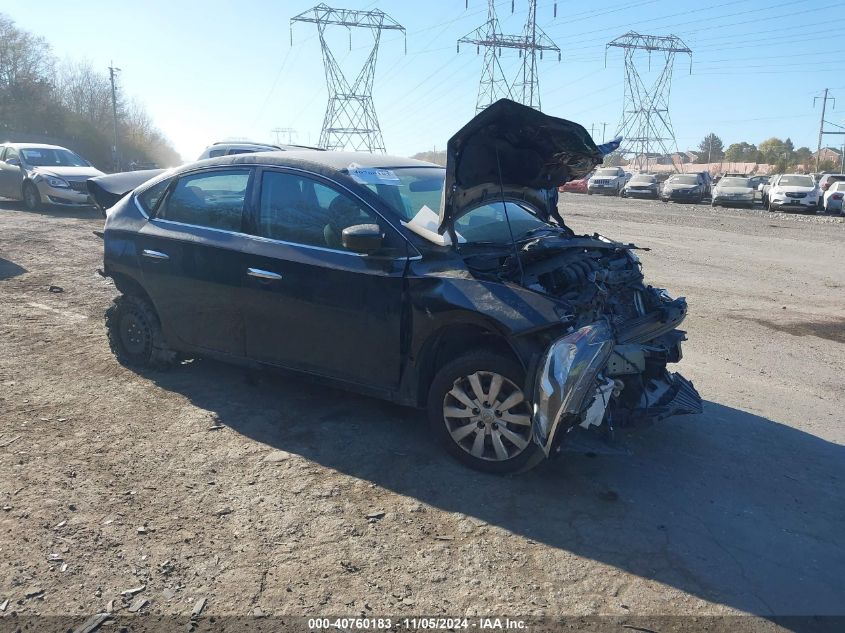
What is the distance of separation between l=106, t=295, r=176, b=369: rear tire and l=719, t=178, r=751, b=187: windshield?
104 ft

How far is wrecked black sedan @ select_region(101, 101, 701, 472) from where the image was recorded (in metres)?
3.87

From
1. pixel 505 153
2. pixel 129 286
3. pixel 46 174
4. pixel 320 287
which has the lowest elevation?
pixel 129 286

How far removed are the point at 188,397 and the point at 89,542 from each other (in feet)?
6.27

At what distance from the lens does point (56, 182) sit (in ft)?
56.5

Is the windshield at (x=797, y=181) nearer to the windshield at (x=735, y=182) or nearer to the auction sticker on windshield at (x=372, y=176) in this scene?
the windshield at (x=735, y=182)

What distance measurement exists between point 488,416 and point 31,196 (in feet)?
57.7

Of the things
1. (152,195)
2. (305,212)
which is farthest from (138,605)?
(152,195)

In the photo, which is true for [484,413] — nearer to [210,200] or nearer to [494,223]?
[494,223]

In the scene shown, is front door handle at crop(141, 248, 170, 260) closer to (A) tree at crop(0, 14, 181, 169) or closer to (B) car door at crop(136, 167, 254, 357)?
(B) car door at crop(136, 167, 254, 357)

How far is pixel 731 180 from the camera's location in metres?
32.3

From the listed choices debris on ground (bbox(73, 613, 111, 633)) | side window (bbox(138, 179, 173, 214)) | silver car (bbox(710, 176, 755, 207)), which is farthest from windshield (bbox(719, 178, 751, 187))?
debris on ground (bbox(73, 613, 111, 633))

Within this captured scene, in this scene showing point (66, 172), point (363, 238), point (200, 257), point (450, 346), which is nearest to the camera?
point (363, 238)

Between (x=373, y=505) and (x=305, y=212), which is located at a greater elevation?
(x=305, y=212)

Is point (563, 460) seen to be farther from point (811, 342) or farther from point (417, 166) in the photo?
point (811, 342)
